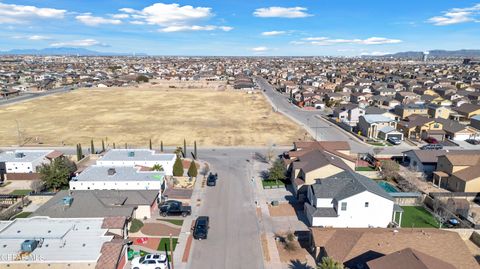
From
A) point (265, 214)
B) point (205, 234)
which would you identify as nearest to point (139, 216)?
point (205, 234)

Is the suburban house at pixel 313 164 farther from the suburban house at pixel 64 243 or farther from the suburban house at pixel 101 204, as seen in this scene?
the suburban house at pixel 64 243

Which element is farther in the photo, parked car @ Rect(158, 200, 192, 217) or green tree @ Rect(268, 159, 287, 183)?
green tree @ Rect(268, 159, 287, 183)

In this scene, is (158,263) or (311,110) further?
(311,110)

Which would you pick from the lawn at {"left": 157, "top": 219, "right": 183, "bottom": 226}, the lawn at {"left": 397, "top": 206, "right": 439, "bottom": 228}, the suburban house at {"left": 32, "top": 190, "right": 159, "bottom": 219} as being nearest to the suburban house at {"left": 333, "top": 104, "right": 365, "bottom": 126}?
the lawn at {"left": 397, "top": 206, "right": 439, "bottom": 228}

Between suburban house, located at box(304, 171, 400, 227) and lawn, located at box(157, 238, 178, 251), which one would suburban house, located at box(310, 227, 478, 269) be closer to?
suburban house, located at box(304, 171, 400, 227)

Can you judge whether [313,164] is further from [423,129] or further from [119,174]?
[423,129]

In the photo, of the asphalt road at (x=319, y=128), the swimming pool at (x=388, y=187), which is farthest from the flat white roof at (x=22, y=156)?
the asphalt road at (x=319, y=128)

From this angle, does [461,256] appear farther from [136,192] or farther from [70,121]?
[70,121]
